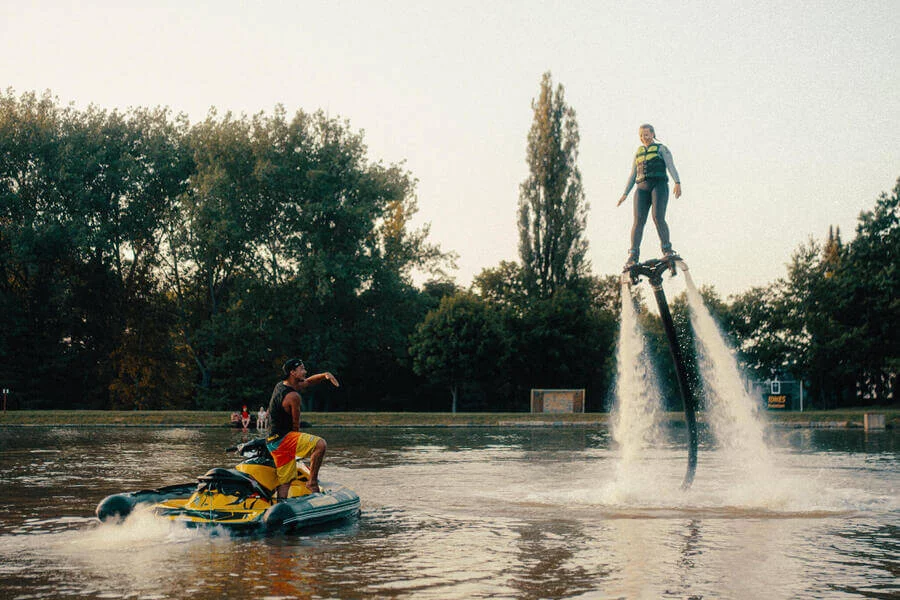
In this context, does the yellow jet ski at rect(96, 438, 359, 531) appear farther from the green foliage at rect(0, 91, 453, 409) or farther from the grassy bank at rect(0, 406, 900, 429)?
the green foliage at rect(0, 91, 453, 409)

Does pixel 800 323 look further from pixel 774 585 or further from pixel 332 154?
pixel 774 585

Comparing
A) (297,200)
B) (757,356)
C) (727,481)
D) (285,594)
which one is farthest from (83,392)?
(285,594)

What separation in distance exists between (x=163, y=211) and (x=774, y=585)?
208ft

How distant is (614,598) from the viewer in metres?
9.56

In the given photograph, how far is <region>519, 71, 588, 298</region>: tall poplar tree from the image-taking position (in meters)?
71.6

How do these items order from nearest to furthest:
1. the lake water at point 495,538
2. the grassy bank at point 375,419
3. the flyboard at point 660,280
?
the lake water at point 495,538
the flyboard at point 660,280
the grassy bank at point 375,419

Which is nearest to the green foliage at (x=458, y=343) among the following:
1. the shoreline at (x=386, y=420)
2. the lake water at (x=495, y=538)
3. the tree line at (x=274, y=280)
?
the tree line at (x=274, y=280)

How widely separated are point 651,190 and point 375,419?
3931 cm

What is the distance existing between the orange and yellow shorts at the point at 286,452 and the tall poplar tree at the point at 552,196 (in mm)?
58381

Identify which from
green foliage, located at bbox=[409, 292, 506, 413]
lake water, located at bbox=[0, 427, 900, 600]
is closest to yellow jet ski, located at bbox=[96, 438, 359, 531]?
lake water, located at bbox=[0, 427, 900, 600]

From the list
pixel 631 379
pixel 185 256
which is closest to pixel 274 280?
pixel 185 256

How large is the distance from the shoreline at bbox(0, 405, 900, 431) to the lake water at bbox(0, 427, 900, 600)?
26.4 metres

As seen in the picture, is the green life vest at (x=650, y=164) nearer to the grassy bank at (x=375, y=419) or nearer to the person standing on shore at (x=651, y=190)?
the person standing on shore at (x=651, y=190)

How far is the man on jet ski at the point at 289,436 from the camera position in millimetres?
14258
